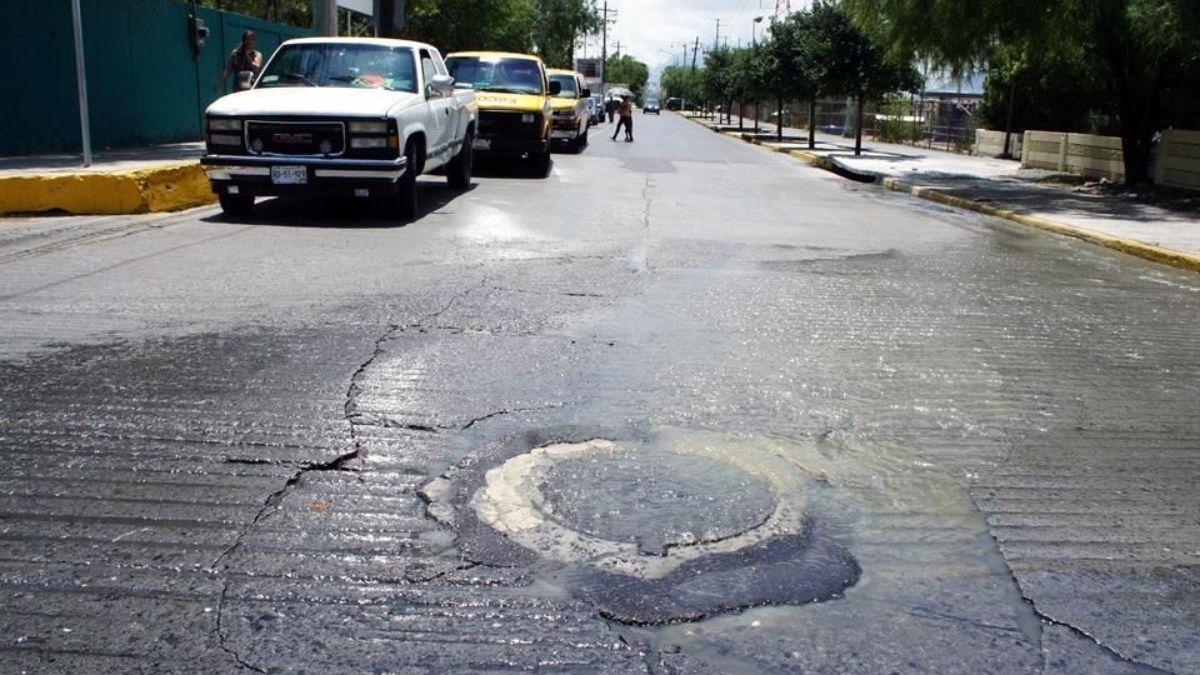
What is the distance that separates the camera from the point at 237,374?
5316mm

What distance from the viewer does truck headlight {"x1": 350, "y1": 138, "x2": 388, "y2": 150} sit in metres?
10.5

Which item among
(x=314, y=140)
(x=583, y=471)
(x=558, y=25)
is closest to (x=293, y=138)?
(x=314, y=140)

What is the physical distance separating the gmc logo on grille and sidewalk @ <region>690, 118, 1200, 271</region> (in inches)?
361

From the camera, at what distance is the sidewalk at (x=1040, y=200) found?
40.5 feet

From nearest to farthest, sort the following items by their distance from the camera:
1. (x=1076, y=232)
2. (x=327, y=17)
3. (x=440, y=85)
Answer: (x=440, y=85) → (x=1076, y=232) → (x=327, y=17)

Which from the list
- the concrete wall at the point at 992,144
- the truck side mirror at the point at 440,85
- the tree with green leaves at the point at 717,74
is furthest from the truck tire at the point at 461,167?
the tree with green leaves at the point at 717,74

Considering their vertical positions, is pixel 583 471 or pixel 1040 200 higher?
pixel 1040 200

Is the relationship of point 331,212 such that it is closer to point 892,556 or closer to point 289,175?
point 289,175

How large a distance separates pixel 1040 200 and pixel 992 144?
15.8 m

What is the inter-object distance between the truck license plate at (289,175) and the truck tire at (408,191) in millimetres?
1048

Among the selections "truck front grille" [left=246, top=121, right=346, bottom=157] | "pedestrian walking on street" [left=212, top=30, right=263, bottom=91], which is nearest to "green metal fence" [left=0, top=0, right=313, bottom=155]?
"pedestrian walking on street" [left=212, top=30, right=263, bottom=91]

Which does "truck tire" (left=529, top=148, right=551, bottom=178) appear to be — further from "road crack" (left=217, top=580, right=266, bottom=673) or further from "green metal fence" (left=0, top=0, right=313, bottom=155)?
"road crack" (left=217, top=580, right=266, bottom=673)

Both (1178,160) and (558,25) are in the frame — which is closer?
(1178,160)

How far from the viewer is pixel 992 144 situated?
105 ft
